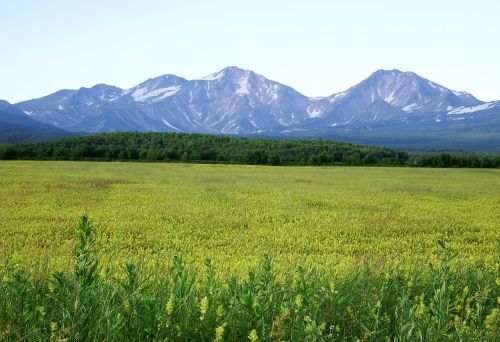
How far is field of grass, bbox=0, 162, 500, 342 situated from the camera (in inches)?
194

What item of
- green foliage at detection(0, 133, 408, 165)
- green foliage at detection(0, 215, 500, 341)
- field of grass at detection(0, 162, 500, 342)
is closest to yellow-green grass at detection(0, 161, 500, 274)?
field of grass at detection(0, 162, 500, 342)

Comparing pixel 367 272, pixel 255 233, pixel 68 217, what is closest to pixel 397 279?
pixel 367 272

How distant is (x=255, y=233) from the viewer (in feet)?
56.9

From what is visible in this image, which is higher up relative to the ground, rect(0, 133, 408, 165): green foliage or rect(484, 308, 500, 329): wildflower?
rect(484, 308, 500, 329): wildflower

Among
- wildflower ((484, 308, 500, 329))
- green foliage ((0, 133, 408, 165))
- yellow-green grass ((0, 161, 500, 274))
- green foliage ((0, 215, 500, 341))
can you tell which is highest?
green foliage ((0, 215, 500, 341))

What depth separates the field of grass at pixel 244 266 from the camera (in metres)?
4.93

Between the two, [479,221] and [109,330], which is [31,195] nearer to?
[479,221]

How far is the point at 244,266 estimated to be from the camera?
441 inches

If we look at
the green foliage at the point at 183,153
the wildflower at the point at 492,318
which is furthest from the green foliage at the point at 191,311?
the green foliage at the point at 183,153

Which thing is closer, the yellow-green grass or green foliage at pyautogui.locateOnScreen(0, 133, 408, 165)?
the yellow-green grass

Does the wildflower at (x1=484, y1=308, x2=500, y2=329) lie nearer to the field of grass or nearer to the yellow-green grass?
the field of grass

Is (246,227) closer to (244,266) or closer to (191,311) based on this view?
(244,266)

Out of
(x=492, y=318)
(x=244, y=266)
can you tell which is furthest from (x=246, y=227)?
(x=492, y=318)

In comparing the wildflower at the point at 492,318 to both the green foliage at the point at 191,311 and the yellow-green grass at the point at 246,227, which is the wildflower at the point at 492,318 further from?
the yellow-green grass at the point at 246,227
